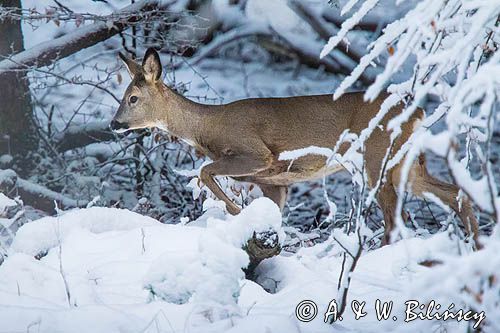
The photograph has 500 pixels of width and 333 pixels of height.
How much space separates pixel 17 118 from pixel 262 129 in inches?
104

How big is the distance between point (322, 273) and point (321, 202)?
4.54 meters

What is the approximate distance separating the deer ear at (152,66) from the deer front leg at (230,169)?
2.27 ft

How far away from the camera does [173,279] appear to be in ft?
12.3

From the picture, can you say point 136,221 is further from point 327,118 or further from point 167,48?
point 167,48

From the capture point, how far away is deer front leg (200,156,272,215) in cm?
645

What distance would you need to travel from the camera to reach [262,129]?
6.68 meters

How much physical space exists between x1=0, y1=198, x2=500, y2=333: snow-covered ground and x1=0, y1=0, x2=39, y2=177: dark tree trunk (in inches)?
140

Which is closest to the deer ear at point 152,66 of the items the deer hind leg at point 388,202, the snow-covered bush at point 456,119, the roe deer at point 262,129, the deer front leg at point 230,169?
the roe deer at point 262,129

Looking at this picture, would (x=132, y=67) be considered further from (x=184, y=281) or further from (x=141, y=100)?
(x=184, y=281)

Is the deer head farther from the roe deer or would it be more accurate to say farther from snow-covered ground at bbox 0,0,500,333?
snow-covered ground at bbox 0,0,500,333

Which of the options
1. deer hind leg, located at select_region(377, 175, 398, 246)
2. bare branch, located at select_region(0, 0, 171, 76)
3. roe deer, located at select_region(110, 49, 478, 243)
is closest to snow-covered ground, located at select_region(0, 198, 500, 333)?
deer hind leg, located at select_region(377, 175, 398, 246)

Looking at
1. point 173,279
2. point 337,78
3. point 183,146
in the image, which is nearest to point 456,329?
point 173,279

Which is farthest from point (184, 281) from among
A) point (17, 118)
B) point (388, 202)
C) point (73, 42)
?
point (17, 118)

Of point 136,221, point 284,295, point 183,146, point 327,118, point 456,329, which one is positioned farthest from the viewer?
point 183,146
